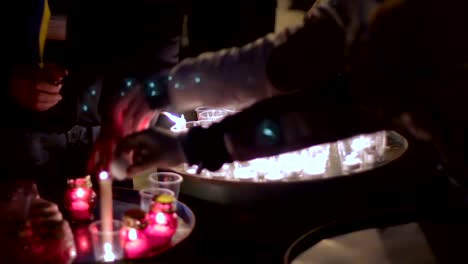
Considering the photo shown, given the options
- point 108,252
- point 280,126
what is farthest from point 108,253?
point 280,126

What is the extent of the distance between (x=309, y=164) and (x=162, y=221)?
631 millimetres

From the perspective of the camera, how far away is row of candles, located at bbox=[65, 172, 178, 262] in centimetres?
124

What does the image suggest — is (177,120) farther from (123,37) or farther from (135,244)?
(135,244)

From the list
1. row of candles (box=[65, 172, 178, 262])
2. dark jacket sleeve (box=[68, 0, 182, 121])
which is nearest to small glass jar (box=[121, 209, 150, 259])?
row of candles (box=[65, 172, 178, 262])

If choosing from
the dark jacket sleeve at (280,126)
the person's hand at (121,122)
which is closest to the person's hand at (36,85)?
the person's hand at (121,122)

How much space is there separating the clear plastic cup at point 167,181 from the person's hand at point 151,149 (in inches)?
17.6

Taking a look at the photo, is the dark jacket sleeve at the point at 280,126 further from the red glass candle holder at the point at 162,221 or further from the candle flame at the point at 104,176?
the red glass candle holder at the point at 162,221

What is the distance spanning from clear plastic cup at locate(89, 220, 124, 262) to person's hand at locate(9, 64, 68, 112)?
70cm

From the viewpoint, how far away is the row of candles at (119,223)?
48.9 inches

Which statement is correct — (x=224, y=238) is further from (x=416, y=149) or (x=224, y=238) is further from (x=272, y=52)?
(x=416, y=149)

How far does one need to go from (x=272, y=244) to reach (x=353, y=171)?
19.4 inches

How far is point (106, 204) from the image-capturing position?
123 centimetres

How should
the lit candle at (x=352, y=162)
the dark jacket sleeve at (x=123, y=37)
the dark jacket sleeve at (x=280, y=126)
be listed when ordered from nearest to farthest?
the dark jacket sleeve at (x=280, y=126), the lit candle at (x=352, y=162), the dark jacket sleeve at (x=123, y=37)

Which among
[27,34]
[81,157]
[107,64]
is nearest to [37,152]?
[81,157]
